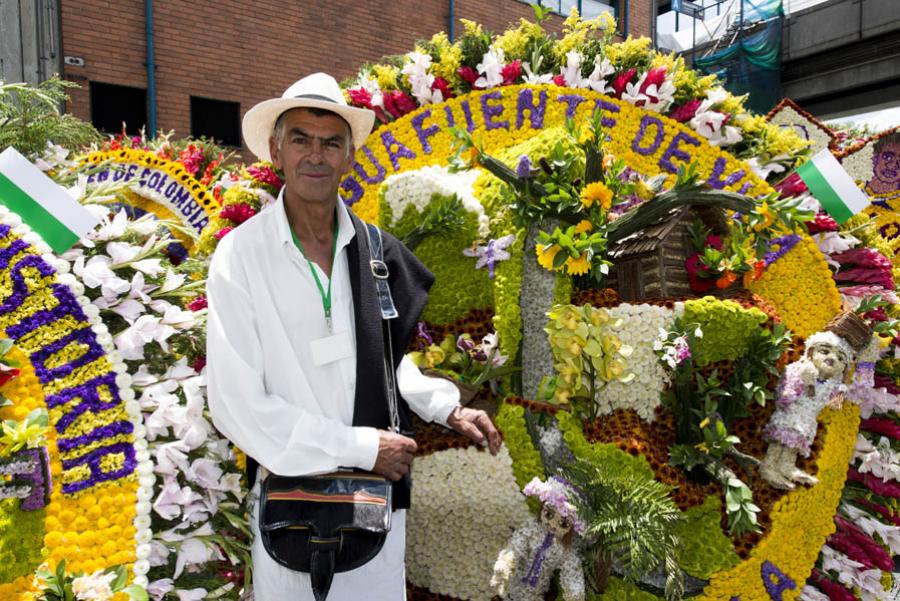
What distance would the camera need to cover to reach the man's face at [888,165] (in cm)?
626

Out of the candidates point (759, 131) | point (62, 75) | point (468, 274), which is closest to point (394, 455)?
point (468, 274)

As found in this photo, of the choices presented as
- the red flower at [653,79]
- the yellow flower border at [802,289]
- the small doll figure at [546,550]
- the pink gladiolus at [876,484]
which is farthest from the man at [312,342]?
the pink gladiolus at [876,484]

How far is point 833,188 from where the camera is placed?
10.7ft

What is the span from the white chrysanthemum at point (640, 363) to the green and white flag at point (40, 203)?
1.94 m

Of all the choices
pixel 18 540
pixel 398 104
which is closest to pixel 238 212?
pixel 398 104

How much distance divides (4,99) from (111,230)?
0.76 m

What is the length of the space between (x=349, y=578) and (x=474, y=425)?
59 cm

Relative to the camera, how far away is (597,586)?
269cm

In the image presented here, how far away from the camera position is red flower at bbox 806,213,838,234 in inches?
133

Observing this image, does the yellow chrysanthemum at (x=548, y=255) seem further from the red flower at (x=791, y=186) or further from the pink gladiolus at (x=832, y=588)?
the pink gladiolus at (x=832, y=588)

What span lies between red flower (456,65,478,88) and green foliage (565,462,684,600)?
78.3 inches

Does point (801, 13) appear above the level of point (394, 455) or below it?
above

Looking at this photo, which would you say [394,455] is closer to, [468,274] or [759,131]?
[468,274]

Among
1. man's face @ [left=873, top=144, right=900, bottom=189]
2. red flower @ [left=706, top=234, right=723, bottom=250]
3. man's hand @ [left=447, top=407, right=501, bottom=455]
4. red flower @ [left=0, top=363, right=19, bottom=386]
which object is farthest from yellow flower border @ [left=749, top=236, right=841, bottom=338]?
man's face @ [left=873, top=144, right=900, bottom=189]
